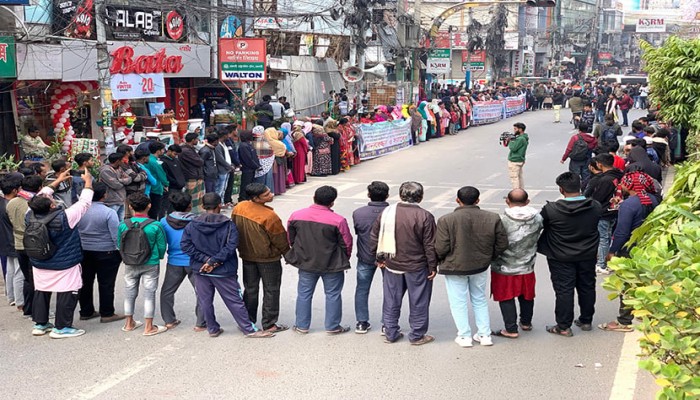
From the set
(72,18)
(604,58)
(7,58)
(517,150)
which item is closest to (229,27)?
(72,18)

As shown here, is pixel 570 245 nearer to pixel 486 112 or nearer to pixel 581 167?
pixel 581 167

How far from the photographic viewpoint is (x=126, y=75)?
65.1 ft

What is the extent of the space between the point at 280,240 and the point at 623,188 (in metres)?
3.95

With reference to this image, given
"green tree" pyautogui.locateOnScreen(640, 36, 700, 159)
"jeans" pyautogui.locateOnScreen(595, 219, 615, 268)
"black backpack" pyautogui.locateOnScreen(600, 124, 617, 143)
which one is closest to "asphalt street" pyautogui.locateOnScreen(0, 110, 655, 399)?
"jeans" pyautogui.locateOnScreen(595, 219, 615, 268)

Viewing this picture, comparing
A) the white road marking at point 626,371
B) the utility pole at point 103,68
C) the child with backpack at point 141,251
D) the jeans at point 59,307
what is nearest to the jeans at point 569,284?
the white road marking at point 626,371

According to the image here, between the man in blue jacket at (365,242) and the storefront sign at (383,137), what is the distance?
47.4ft

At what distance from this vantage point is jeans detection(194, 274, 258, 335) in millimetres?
7641

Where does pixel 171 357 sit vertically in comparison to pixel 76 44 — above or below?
below

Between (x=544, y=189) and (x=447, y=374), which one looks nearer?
(x=447, y=374)

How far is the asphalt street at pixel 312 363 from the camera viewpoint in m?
6.39

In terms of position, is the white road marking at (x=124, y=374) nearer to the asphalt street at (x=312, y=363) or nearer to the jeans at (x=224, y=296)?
the asphalt street at (x=312, y=363)

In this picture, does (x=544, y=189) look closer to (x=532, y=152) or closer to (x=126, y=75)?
(x=532, y=152)

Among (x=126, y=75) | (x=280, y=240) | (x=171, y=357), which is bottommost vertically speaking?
(x=171, y=357)

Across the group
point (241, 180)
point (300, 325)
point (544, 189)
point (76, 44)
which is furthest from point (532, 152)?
point (300, 325)
